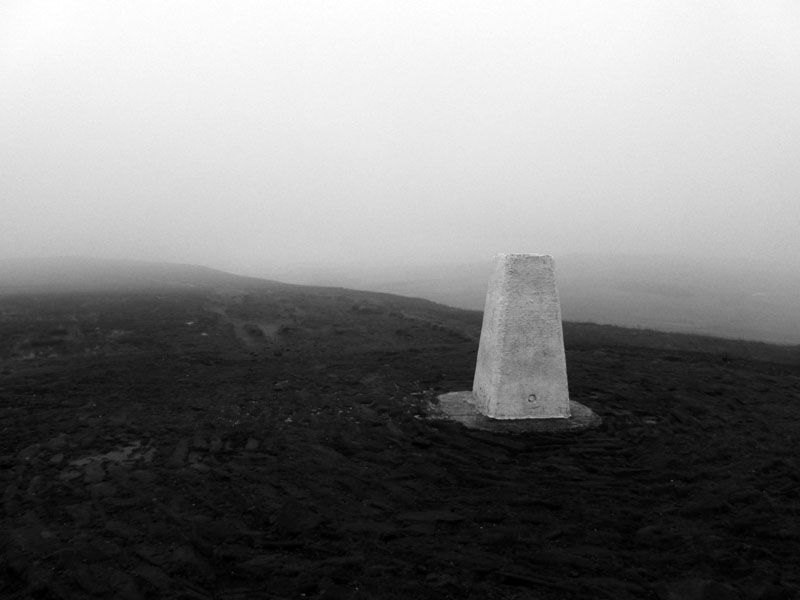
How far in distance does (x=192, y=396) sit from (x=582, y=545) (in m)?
10.3

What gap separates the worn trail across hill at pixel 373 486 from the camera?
6.43 metres

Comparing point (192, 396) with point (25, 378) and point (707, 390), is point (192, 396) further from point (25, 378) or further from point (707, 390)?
point (707, 390)

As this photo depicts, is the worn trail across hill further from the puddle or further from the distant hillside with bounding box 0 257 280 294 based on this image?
the distant hillside with bounding box 0 257 280 294

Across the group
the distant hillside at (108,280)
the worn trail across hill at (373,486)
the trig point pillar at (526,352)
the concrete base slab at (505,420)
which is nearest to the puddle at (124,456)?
the worn trail across hill at (373,486)

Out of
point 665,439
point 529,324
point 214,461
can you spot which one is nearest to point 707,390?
point 665,439

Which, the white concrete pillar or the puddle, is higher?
the white concrete pillar

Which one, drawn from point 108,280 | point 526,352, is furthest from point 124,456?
point 108,280

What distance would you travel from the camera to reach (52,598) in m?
Result: 5.91

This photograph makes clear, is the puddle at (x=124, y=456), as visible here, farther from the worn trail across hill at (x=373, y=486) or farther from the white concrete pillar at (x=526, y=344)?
the white concrete pillar at (x=526, y=344)

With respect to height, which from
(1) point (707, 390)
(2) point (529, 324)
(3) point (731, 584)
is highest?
(2) point (529, 324)

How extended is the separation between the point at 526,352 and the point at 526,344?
18 centimetres

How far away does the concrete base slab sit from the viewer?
1177 cm

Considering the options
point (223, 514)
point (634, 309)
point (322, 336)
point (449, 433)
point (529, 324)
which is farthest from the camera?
point (634, 309)

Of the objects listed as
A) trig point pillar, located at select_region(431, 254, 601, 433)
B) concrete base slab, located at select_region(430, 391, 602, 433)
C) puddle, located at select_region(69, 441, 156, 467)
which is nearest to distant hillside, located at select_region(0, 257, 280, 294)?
puddle, located at select_region(69, 441, 156, 467)
